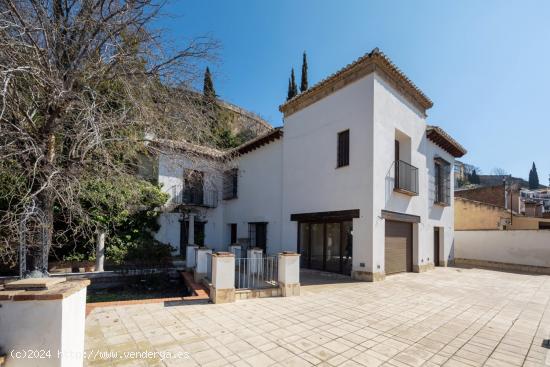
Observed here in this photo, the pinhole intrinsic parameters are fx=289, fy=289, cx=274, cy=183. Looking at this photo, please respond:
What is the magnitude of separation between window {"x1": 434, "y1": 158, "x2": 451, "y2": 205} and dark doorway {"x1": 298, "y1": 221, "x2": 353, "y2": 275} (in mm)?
6156

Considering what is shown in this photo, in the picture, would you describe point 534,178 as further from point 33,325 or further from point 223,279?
point 33,325

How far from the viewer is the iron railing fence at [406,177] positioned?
10180mm

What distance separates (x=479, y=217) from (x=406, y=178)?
10824mm

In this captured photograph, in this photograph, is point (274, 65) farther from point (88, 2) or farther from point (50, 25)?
point (50, 25)

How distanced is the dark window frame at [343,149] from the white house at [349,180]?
36 mm

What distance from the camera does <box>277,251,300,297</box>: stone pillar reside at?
6.71 metres

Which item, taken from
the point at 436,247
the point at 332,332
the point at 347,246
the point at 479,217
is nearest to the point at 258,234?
the point at 347,246

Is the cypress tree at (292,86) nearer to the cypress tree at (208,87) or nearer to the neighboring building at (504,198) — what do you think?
the neighboring building at (504,198)

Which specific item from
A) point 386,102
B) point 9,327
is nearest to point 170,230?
point 386,102

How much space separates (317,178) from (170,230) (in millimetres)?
7975

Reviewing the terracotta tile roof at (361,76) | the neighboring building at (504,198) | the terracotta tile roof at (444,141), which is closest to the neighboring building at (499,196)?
the neighboring building at (504,198)

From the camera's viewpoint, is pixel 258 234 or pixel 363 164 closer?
pixel 363 164

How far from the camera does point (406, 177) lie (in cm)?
1067

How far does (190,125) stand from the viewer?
6664mm
